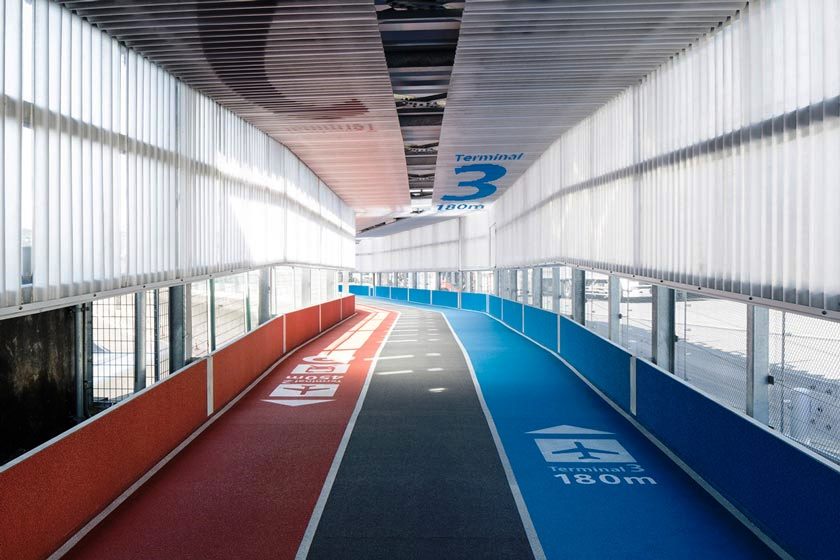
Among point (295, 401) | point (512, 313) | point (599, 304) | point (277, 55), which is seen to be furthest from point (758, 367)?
point (599, 304)

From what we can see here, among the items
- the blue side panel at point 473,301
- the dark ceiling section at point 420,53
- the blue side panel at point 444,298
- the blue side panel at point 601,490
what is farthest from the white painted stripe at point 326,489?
the blue side panel at point 444,298

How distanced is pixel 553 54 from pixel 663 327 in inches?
157

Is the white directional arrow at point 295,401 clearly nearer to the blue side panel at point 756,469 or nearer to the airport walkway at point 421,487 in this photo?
the airport walkway at point 421,487

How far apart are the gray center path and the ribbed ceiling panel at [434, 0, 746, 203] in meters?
4.69

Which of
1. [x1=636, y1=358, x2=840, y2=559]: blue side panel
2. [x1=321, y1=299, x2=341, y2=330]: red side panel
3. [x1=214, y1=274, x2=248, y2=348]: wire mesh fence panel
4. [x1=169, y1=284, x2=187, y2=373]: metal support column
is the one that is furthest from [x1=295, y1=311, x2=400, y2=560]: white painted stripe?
[x1=214, y1=274, x2=248, y2=348]: wire mesh fence panel

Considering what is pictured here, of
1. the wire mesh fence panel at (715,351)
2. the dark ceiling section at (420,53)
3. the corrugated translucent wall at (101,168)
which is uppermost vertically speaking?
the dark ceiling section at (420,53)

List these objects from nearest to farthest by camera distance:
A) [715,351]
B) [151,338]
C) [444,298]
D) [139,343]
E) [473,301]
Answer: [139,343]
[151,338]
[715,351]
[473,301]
[444,298]

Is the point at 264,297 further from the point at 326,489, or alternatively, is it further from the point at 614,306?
the point at 326,489

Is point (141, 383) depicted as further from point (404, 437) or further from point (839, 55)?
point (839, 55)

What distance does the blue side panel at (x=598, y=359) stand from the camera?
870cm

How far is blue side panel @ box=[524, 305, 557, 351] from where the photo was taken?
14.6m

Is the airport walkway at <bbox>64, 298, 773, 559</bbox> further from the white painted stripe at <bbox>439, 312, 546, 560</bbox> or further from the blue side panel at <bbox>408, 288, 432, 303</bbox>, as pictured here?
the blue side panel at <bbox>408, 288, 432, 303</bbox>

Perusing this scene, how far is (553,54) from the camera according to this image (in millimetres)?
7094

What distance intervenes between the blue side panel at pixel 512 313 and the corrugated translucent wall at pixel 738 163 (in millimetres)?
9875
